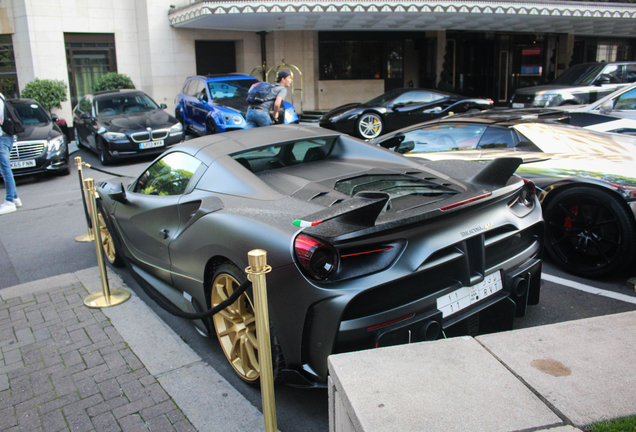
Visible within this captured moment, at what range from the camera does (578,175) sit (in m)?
4.38

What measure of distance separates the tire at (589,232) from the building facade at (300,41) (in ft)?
44.6

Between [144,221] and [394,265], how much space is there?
2281mm

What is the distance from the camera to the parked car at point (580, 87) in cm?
1261

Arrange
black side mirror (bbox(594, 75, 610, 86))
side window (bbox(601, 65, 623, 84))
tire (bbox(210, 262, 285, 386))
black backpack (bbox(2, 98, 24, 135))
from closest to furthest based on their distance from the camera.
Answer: tire (bbox(210, 262, 285, 386)) < black backpack (bbox(2, 98, 24, 135)) < black side mirror (bbox(594, 75, 610, 86)) < side window (bbox(601, 65, 623, 84))

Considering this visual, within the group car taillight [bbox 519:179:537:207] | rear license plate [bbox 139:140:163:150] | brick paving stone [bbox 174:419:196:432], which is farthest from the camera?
rear license plate [bbox 139:140:163:150]

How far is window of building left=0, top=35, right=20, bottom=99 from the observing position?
17406mm

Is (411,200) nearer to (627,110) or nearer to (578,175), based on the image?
(578,175)

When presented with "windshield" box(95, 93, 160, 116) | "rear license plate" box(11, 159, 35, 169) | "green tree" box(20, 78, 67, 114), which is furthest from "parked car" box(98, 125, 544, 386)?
"green tree" box(20, 78, 67, 114)

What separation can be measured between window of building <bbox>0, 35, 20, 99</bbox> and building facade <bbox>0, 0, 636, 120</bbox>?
0.03 m

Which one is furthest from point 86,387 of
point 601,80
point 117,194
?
point 601,80

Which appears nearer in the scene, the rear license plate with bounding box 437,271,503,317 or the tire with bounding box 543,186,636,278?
the rear license plate with bounding box 437,271,503,317

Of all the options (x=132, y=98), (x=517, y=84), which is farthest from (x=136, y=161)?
(x=517, y=84)

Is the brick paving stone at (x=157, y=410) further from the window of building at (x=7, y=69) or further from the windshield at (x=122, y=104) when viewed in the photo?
the window of building at (x=7, y=69)

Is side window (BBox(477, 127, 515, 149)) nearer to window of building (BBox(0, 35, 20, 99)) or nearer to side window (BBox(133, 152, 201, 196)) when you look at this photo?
side window (BBox(133, 152, 201, 196))
